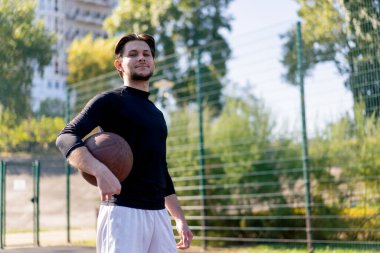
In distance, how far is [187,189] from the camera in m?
11.4

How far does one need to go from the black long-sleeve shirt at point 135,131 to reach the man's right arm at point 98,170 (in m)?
0.15

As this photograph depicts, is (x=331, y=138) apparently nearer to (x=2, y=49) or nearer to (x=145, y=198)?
(x=2, y=49)

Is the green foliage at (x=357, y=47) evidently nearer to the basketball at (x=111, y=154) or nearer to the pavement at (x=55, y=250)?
the pavement at (x=55, y=250)

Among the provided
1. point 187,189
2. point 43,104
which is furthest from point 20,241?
point 43,104

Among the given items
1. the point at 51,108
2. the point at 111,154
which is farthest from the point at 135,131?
the point at 51,108

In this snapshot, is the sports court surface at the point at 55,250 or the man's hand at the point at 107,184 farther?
the sports court surface at the point at 55,250

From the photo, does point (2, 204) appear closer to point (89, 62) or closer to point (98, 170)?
point (98, 170)

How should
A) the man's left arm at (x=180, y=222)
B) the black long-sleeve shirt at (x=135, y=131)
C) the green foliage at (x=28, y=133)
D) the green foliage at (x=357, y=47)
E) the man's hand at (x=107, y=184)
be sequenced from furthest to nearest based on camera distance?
the green foliage at (x=28, y=133) < the green foliage at (x=357, y=47) < the man's left arm at (x=180, y=222) < the black long-sleeve shirt at (x=135, y=131) < the man's hand at (x=107, y=184)

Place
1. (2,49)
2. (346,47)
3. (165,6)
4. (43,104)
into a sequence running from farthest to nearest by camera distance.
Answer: (165,6)
(43,104)
(2,49)
(346,47)

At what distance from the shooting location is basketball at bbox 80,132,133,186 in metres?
2.99

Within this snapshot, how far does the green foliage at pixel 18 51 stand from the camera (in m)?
14.3

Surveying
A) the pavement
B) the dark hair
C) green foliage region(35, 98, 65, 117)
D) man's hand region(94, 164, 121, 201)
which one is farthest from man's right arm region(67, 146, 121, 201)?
green foliage region(35, 98, 65, 117)

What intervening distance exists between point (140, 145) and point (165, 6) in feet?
78.9

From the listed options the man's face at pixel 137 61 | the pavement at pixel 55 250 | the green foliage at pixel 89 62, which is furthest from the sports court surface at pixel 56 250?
the green foliage at pixel 89 62
